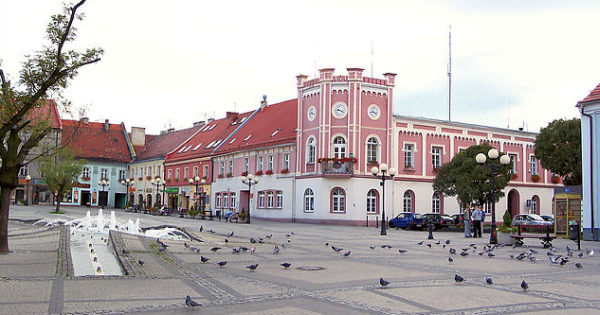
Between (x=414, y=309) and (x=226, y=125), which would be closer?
(x=414, y=309)

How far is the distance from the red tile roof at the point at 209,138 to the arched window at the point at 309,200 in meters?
17.0

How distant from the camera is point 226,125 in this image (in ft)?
208

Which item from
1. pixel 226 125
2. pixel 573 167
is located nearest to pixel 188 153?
pixel 226 125

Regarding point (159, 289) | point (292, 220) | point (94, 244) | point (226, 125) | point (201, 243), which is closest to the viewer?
point (159, 289)

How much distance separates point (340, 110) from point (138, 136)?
45.7 metres

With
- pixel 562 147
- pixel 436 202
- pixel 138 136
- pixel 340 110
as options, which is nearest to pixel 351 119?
pixel 340 110

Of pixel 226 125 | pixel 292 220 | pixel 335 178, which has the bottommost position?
pixel 292 220

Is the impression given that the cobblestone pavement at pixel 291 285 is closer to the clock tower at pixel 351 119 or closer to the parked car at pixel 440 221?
the parked car at pixel 440 221

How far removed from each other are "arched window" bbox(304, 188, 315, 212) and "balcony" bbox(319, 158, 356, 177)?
8.36 ft

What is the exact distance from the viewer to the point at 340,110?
43.2 m

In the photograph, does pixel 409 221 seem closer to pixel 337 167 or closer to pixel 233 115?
pixel 337 167

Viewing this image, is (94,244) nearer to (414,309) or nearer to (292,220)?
(414,309)

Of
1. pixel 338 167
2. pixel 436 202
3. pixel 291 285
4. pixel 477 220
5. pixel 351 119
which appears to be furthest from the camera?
pixel 436 202

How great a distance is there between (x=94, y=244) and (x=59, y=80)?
19.9ft
